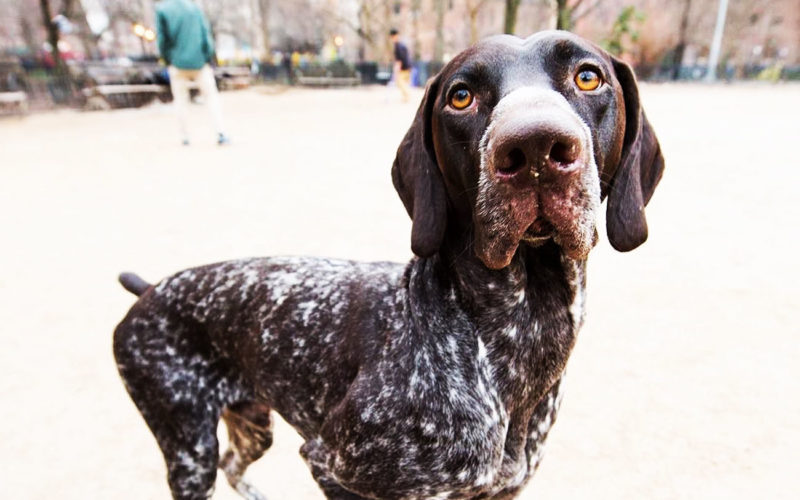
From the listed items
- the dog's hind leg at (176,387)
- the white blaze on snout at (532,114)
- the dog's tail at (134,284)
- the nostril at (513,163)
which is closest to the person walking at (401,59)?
the dog's tail at (134,284)

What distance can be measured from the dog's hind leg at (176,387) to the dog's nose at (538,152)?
1.42 meters

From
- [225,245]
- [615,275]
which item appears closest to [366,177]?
[225,245]

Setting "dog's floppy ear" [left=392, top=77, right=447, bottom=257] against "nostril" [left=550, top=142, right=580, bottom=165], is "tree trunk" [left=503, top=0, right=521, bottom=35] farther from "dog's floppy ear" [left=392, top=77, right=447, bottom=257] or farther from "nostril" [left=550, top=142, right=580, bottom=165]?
"nostril" [left=550, top=142, right=580, bottom=165]

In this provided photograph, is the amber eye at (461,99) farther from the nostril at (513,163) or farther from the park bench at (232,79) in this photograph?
the park bench at (232,79)

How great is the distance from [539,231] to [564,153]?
0.83ft

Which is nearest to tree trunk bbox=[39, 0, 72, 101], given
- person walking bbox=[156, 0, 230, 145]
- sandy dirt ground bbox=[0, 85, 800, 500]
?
sandy dirt ground bbox=[0, 85, 800, 500]

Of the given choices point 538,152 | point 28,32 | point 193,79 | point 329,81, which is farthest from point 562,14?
point 28,32

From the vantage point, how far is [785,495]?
7.86 feet

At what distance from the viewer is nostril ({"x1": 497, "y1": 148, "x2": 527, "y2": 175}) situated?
1275 millimetres

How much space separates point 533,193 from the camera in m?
1.32

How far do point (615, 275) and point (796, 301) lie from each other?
1.27 meters

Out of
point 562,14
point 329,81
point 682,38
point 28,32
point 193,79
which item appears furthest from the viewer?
point 682,38

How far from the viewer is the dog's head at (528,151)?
4.20 ft

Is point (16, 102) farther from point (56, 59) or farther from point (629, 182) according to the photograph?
point (629, 182)
